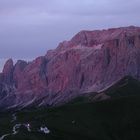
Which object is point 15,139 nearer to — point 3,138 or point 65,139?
point 3,138

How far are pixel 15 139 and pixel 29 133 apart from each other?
15.5m

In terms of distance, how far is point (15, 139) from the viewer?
181 m

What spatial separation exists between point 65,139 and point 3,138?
23.6 metres

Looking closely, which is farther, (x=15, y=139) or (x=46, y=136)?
(x=46, y=136)

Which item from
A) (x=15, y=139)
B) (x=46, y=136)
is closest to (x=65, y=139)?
(x=46, y=136)

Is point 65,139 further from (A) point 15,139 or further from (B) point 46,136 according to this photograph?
(A) point 15,139

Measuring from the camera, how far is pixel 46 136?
194750 mm

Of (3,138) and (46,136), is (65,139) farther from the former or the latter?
(3,138)

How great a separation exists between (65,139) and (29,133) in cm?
1294

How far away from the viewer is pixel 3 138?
186 m

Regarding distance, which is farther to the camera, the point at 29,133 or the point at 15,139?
the point at 29,133

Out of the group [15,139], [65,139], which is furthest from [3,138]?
[65,139]

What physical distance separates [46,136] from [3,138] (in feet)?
53.9
